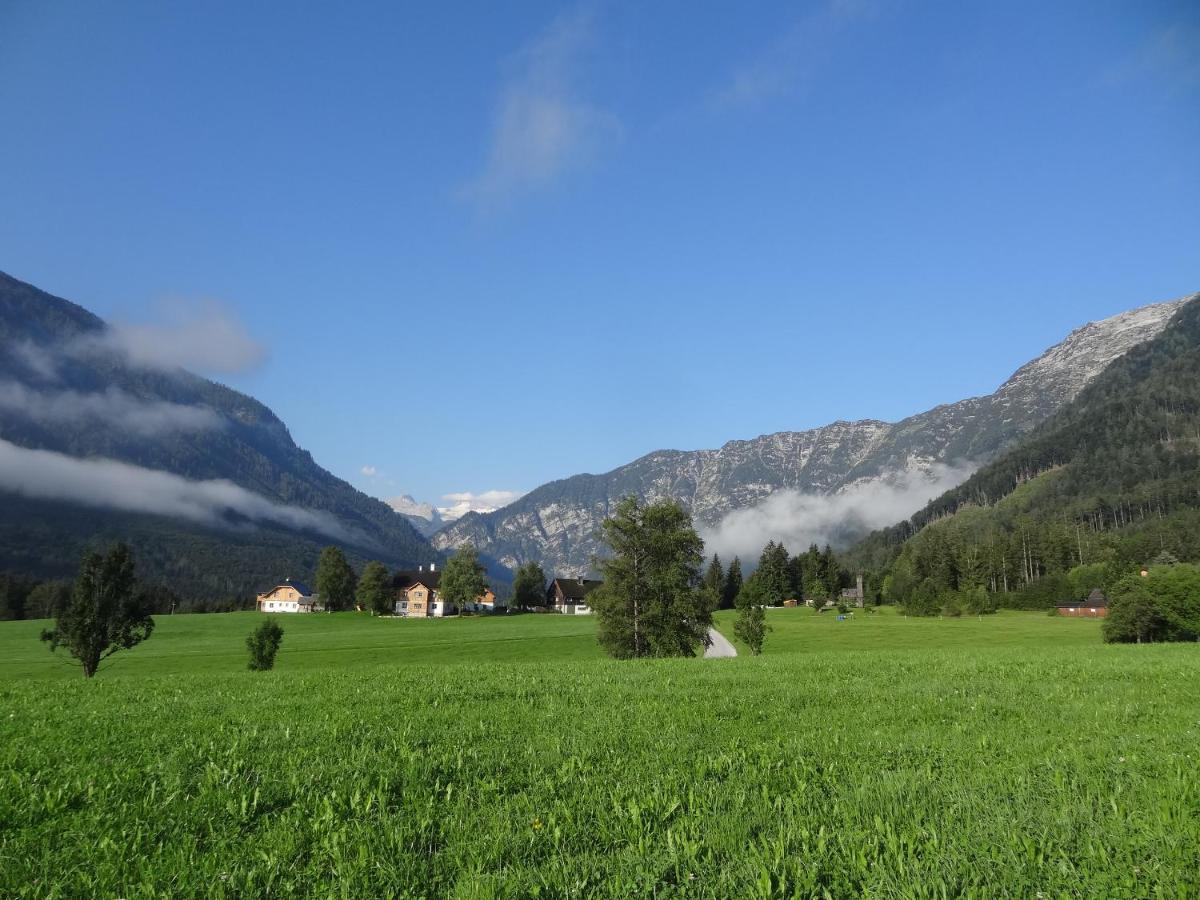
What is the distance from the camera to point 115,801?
7.17 meters

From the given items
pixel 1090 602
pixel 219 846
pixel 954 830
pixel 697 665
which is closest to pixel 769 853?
pixel 954 830

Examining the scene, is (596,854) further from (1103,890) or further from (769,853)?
(1103,890)

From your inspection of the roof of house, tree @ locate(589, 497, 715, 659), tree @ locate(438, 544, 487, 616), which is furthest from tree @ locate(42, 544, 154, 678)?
the roof of house

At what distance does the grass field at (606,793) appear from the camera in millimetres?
5496

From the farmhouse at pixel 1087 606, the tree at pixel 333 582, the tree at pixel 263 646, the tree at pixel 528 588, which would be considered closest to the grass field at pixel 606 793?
the tree at pixel 263 646

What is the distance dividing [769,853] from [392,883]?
10.0 ft

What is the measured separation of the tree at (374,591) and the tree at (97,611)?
379ft

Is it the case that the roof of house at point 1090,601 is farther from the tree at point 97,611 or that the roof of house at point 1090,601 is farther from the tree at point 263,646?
the tree at point 97,611

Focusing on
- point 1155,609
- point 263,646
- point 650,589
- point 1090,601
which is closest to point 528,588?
point 1090,601

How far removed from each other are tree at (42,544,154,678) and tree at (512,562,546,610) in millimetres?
145306

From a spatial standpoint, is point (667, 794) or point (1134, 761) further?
point (1134, 761)

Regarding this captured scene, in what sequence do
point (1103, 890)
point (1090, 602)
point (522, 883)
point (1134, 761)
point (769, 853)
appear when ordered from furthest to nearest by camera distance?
point (1090, 602) → point (1134, 761) → point (769, 853) → point (522, 883) → point (1103, 890)

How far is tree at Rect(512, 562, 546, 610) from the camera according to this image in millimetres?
193637

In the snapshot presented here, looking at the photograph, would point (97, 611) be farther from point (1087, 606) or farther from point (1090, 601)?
point (1090, 601)
